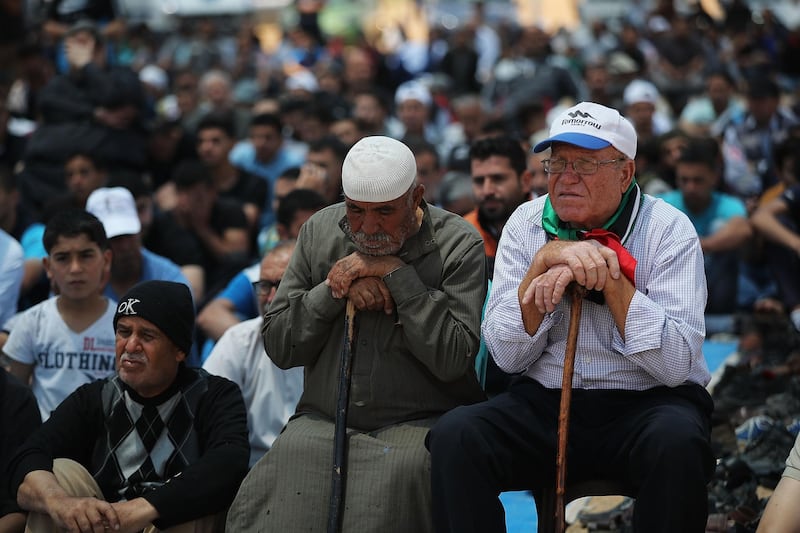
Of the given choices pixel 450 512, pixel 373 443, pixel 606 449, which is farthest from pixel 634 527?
pixel 373 443

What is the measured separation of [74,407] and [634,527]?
2.15 metres

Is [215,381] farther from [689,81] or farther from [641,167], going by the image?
[689,81]

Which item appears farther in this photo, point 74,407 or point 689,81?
point 689,81

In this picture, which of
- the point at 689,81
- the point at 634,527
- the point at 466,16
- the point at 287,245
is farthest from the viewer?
the point at 466,16

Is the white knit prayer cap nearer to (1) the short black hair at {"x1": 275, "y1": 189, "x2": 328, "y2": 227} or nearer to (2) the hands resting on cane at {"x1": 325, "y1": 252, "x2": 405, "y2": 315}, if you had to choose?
(2) the hands resting on cane at {"x1": 325, "y1": 252, "x2": 405, "y2": 315}

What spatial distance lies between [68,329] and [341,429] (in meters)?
1.86

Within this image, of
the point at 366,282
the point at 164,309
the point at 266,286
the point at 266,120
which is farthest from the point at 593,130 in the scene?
the point at 266,120

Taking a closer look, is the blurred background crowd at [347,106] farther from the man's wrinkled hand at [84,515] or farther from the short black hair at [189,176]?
the man's wrinkled hand at [84,515]

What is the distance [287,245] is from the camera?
569cm

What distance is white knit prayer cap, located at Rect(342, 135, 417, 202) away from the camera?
4336 mm

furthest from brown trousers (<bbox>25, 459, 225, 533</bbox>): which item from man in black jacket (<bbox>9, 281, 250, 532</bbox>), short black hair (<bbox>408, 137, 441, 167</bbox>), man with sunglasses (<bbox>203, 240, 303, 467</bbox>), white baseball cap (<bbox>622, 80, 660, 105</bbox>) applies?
white baseball cap (<bbox>622, 80, 660, 105</bbox>)

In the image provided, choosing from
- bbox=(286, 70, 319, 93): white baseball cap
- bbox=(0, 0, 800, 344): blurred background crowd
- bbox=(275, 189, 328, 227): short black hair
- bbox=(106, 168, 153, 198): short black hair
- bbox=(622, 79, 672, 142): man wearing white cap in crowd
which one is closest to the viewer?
bbox=(275, 189, 328, 227): short black hair

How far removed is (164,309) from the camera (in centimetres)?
471

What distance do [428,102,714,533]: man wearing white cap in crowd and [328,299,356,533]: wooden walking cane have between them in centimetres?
38
